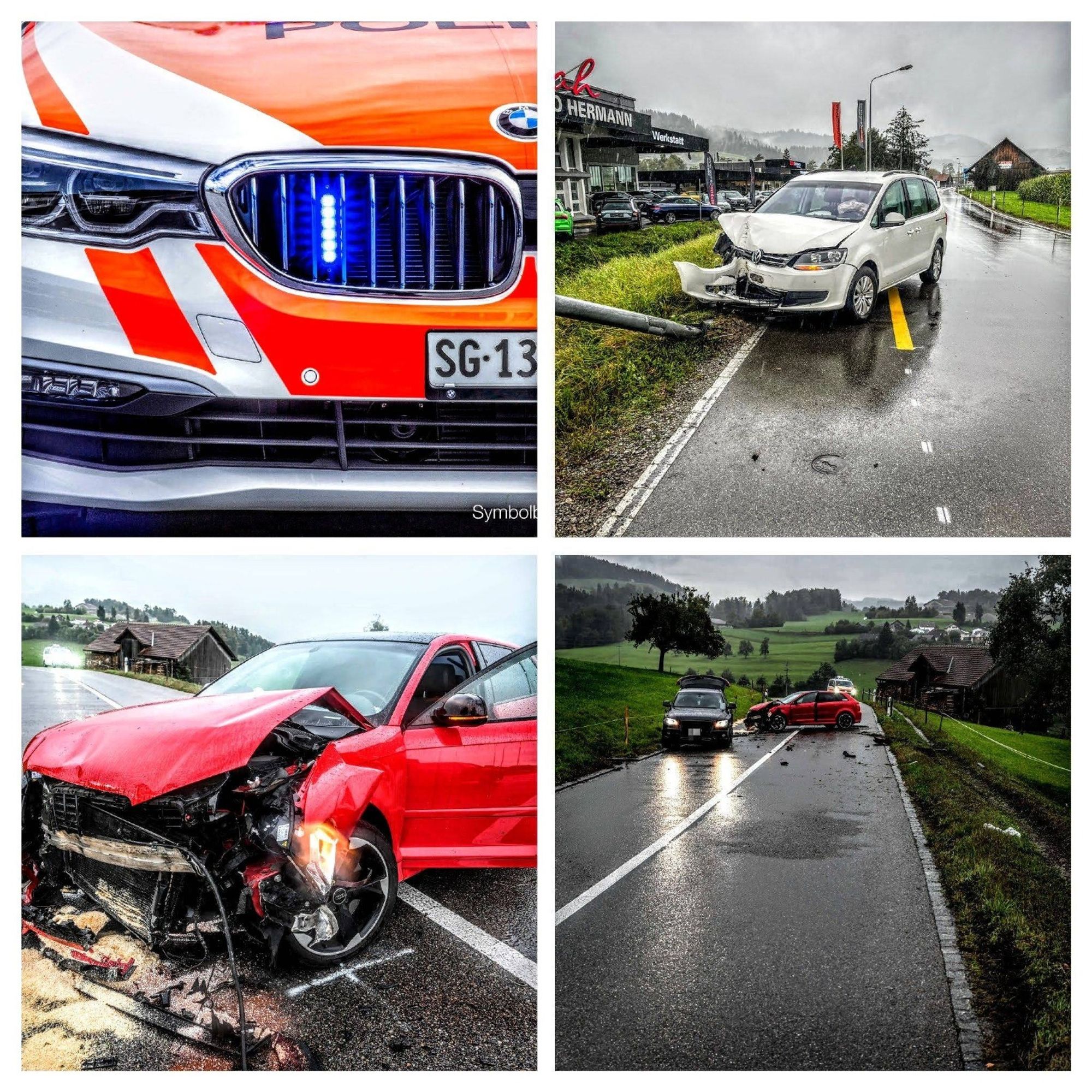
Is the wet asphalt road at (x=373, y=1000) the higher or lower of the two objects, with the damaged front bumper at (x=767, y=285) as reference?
lower

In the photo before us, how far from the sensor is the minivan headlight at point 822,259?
367cm

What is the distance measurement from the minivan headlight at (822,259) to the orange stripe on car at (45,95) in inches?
105

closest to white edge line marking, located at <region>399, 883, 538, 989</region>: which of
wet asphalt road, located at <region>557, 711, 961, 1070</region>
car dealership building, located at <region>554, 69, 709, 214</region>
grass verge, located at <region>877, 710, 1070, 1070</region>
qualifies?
wet asphalt road, located at <region>557, 711, 961, 1070</region>

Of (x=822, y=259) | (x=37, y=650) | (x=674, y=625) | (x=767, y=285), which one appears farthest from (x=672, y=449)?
(x=37, y=650)

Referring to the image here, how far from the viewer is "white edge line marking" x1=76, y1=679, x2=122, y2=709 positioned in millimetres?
3217

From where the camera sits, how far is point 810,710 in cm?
346

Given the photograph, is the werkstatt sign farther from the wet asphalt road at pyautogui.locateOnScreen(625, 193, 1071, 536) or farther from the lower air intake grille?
the lower air intake grille

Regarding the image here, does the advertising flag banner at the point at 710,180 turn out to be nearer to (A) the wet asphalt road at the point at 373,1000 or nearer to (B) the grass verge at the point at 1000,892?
(B) the grass verge at the point at 1000,892

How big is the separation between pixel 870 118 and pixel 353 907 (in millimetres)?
3346

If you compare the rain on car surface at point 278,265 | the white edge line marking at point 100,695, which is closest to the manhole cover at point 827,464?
the rain on car surface at point 278,265

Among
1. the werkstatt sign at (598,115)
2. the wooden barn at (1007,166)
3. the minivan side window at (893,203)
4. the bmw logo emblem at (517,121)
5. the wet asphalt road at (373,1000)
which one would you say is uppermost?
the werkstatt sign at (598,115)

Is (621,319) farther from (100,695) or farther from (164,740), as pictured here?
(100,695)
